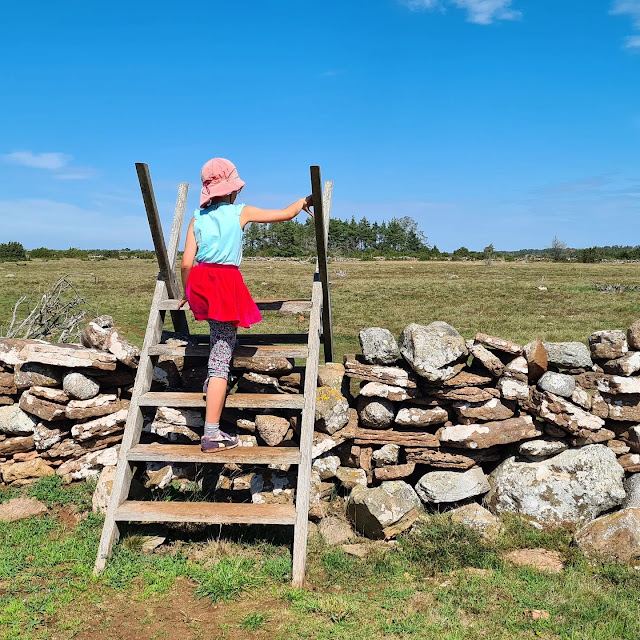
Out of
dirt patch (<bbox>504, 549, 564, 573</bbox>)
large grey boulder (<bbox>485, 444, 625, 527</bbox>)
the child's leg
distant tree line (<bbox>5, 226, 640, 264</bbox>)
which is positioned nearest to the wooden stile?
the child's leg

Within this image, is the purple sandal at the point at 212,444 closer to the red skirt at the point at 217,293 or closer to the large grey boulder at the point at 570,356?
the red skirt at the point at 217,293

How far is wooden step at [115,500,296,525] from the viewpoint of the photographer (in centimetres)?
405

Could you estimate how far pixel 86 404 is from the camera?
18.6 ft

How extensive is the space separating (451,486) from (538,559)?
3.36 feet

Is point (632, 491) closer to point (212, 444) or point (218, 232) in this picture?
point (212, 444)

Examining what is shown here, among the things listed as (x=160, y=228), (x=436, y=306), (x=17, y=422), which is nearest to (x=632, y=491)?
(x=160, y=228)

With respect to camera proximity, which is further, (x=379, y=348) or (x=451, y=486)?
(x=379, y=348)

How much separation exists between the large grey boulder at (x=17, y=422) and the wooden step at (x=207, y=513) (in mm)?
2121

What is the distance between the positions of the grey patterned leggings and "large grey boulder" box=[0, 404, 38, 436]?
104 inches

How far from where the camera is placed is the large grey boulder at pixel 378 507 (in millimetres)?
4609

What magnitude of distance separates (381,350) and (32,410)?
377cm

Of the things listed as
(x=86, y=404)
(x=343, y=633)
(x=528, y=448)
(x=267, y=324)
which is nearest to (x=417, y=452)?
(x=528, y=448)

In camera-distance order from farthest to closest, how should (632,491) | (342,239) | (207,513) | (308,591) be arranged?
(342,239) < (632,491) < (207,513) < (308,591)

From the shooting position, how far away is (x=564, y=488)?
4848 mm
